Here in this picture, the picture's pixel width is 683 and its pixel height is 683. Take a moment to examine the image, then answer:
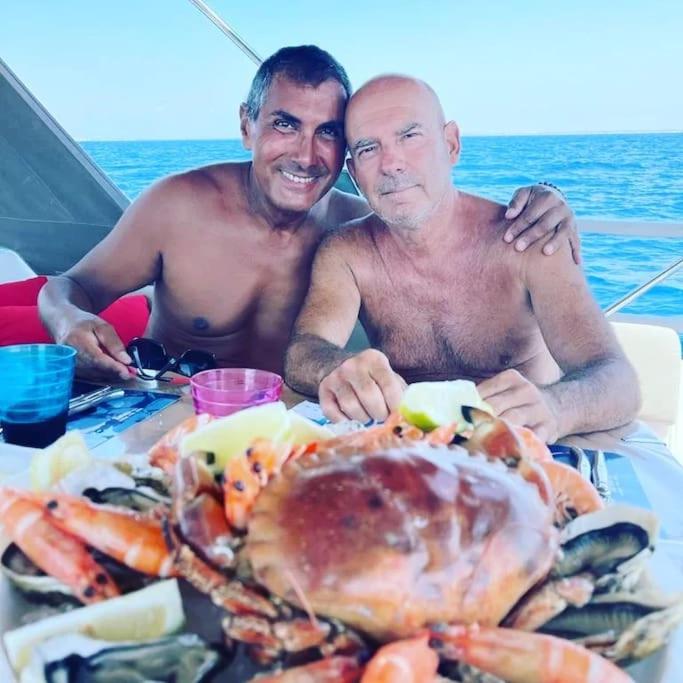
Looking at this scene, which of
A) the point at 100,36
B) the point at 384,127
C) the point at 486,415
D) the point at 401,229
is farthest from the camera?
the point at 100,36

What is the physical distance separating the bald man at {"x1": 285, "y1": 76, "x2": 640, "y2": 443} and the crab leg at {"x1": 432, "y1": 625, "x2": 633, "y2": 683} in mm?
810

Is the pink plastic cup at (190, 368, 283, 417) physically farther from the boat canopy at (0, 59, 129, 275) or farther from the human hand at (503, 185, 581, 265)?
the boat canopy at (0, 59, 129, 275)

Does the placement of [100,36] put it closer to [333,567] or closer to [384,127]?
[384,127]

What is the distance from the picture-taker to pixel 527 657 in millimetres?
403

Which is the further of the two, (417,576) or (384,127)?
(384,127)

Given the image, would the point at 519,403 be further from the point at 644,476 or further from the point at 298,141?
the point at 298,141

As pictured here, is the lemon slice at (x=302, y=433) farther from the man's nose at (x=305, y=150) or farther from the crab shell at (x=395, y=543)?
the man's nose at (x=305, y=150)

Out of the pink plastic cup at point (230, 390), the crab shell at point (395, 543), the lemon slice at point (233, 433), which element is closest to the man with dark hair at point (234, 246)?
the pink plastic cup at point (230, 390)

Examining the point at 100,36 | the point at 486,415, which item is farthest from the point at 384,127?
the point at 100,36

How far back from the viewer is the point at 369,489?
451mm

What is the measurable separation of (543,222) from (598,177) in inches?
521

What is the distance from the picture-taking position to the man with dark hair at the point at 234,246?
157cm

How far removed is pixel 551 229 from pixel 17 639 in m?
1.28

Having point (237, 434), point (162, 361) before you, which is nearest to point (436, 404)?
point (237, 434)
